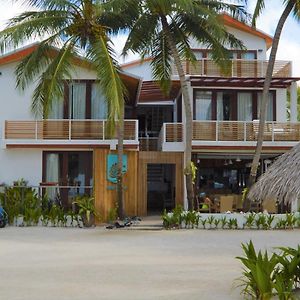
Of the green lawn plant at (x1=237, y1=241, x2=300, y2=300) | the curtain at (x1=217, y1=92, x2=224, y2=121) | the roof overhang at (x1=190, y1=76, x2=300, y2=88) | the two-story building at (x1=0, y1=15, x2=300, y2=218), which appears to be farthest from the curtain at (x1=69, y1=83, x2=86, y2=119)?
the green lawn plant at (x1=237, y1=241, x2=300, y2=300)

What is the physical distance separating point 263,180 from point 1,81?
55.7 feet

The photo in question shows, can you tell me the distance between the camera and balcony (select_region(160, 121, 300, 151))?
23531mm

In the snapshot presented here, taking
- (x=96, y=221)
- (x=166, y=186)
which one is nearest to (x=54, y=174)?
(x=96, y=221)

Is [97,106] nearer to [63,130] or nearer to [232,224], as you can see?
[63,130]

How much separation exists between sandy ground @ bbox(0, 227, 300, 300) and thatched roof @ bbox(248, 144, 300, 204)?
5.55ft

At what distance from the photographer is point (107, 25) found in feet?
65.1

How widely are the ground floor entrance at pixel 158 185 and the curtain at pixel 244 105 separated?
4426 mm

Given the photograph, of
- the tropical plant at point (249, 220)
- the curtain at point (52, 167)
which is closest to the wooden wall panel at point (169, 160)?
the curtain at point (52, 167)

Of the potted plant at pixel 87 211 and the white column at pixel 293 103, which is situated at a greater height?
the white column at pixel 293 103

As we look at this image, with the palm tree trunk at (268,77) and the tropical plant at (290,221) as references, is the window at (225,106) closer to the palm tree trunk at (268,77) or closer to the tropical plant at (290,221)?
the palm tree trunk at (268,77)

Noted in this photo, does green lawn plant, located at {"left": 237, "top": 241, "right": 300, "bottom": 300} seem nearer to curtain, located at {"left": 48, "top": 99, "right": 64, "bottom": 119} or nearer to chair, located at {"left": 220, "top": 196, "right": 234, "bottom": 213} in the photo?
chair, located at {"left": 220, "top": 196, "right": 234, "bottom": 213}

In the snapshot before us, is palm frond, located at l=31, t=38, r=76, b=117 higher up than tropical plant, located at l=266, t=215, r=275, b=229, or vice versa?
palm frond, located at l=31, t=38, r=76, b=117

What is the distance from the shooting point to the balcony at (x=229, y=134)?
2353cm

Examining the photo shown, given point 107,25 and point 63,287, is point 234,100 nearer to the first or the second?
point 107,25
